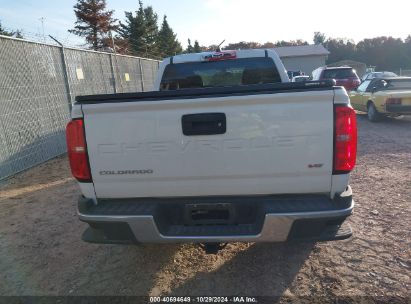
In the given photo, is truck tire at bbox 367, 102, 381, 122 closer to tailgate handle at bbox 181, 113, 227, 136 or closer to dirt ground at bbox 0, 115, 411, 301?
dirt ground at bbox 0, 115, 411, 301

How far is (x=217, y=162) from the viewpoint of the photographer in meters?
2.52

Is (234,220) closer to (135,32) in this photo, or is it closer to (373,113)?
(373,113)

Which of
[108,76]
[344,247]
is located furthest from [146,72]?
[344,247]

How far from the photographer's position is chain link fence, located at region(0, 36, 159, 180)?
6449mm

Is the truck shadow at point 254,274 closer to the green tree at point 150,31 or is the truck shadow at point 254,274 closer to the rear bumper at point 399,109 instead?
the rear bumper at point 399,109

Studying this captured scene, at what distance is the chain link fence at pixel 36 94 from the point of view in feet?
21.2

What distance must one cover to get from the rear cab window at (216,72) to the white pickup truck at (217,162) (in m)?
2.19

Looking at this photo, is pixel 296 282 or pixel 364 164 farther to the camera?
pixel 364 164

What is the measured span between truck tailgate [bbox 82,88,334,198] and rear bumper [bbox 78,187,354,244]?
3.3 inches

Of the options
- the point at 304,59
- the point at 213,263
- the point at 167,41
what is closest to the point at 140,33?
the point at 167,41

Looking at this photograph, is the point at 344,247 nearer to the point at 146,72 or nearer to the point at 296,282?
the point at 296,282

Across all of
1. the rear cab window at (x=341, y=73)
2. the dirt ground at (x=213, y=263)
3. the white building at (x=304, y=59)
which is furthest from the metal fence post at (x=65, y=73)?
the white building at (x=304, y=59)

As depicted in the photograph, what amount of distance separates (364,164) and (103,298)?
545 centimetres

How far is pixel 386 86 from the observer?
1143 centimetres
